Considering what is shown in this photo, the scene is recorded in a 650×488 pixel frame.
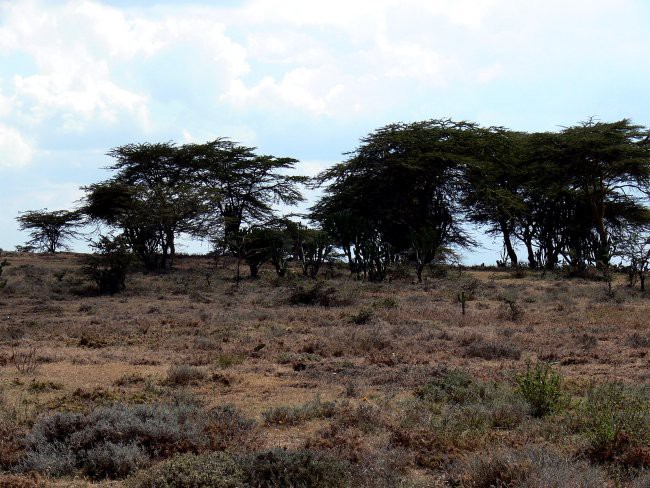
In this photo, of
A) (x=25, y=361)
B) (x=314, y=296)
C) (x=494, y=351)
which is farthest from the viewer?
(x=314, y=296)

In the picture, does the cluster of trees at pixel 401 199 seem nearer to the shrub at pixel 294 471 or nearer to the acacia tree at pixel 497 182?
the acacia tree at pixel 497 182

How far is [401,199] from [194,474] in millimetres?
38217

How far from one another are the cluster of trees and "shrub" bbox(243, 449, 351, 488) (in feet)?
93.3

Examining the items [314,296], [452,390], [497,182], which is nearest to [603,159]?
[497,182]

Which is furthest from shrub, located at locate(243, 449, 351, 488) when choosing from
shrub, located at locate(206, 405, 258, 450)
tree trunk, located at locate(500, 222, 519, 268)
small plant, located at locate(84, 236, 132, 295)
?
tree trunk, located at locate(500, 222, 519, 268)

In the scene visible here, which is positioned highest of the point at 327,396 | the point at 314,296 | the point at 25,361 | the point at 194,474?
the point at 314,296

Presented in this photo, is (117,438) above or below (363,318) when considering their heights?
below

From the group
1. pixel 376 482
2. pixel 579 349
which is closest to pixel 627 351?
pixel 579 349

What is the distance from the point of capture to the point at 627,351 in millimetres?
13484

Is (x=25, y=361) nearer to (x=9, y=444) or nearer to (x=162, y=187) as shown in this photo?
(x=9, y=444)

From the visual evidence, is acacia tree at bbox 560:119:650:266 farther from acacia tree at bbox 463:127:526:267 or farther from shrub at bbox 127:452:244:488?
shrub at bbox 127:452:244:488

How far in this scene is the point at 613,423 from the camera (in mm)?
6508

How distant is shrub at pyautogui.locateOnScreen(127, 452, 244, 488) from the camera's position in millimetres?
5406

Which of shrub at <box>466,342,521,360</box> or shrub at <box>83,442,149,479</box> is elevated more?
shrub at <box>466,342,521,360</box>
